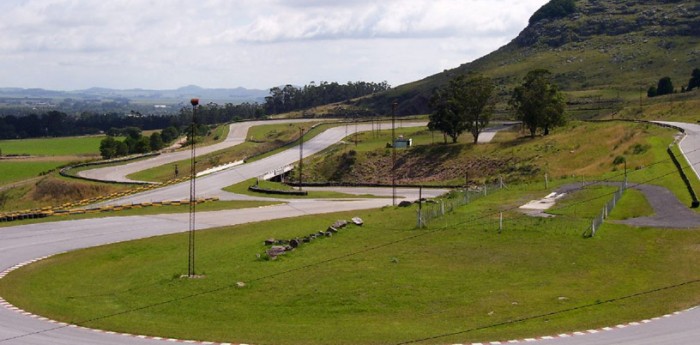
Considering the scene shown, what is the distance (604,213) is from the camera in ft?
147

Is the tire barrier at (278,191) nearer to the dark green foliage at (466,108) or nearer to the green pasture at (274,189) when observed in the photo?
the green pasture at (274,189)

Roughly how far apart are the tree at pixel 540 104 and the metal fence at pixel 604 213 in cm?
4698

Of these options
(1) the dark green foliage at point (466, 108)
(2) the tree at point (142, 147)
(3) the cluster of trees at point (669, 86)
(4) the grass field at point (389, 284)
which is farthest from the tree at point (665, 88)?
(4) the grass field at point (389, 284)

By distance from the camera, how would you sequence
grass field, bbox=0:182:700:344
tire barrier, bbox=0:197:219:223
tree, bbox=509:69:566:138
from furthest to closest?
tree, bbox=509:69:566:138, tire barrier, bbox=0:197:219:223, grass field, bbox=0:182:700:344

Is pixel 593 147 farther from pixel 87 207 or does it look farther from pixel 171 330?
pixel 171 330

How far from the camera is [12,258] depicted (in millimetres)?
44562

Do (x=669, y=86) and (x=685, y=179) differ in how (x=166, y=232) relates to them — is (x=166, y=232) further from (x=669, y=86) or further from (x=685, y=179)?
(x=669, y=86)

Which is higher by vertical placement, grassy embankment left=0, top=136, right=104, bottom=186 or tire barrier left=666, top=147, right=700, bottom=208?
tire barrier left=666, top=147, right=700, bottom=208

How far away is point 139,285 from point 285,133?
122855 millimetres

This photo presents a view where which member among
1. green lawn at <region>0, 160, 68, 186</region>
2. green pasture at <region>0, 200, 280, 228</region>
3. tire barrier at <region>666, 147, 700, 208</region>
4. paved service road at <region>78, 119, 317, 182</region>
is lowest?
green lawn at <region>0, 160, 68, 186</region>

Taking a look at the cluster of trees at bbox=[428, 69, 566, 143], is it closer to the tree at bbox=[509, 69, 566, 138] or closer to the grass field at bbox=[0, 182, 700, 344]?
the tree at bbox=[509, 69, 566, 138]

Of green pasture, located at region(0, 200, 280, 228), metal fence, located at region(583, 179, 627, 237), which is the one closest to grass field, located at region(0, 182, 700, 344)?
metal fence, located at region(583, 179, 627, 237)

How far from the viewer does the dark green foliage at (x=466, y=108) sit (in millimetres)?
107688

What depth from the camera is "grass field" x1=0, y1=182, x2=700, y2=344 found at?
27531 mm
